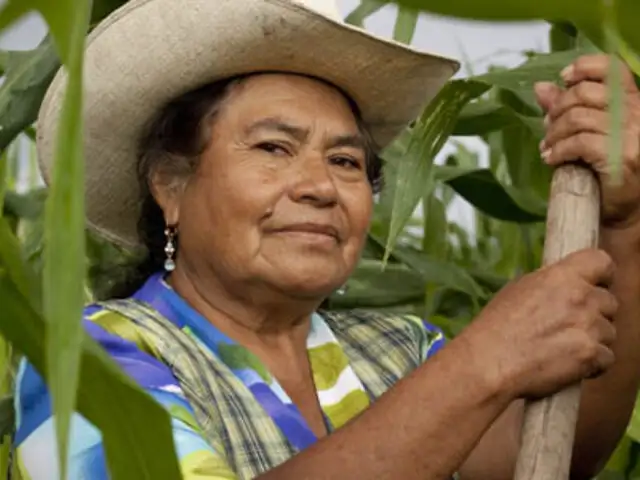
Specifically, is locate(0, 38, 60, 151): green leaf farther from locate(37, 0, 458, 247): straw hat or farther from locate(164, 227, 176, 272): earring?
locate(164, 227, 176, 272): earring

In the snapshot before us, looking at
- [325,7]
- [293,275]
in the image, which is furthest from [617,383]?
[325,7]

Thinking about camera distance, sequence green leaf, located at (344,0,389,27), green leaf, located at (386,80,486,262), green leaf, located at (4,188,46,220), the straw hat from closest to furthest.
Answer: green leaf, located at (386,80,486,262) → the straw hat → green leaf, located at (344,0,389,27) → green leaf, located at (4,188,46,220)

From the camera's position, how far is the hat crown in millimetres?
987

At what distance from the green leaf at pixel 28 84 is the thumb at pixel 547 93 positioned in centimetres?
34

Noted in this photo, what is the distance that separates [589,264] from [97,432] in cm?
29

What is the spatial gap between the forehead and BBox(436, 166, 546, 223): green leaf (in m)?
0.23

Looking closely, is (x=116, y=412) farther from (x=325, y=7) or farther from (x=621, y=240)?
(x=325, y=7)

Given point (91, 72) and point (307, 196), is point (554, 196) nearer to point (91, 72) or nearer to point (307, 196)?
point (307, 196)

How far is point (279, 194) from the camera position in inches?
37.3

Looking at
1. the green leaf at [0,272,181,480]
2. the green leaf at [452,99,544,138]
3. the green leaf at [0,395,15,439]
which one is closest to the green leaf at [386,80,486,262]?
the green leaf at [452,99,544,138]

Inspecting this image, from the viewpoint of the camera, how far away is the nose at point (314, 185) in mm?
951

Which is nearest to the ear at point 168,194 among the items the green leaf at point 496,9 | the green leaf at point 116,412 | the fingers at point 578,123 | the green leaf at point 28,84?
the green leaf at point 28,84

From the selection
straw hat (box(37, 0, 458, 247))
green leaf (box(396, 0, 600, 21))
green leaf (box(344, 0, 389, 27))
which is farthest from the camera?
green leaf (box(344, 0, 389, 27))

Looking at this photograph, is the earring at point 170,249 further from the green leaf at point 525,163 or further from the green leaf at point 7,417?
the green leaf at point 525,163
